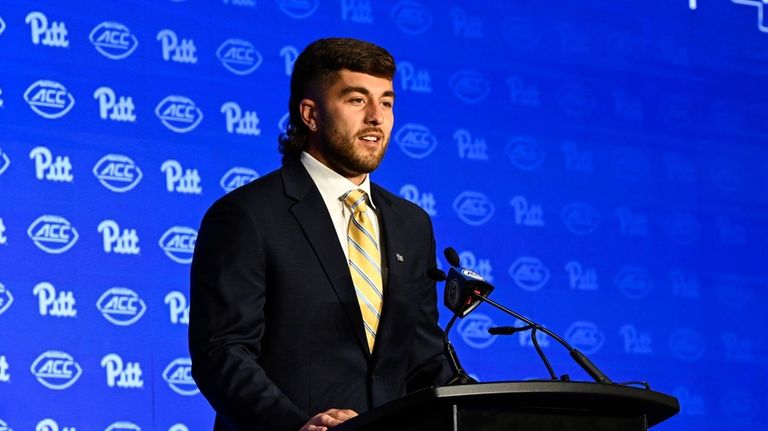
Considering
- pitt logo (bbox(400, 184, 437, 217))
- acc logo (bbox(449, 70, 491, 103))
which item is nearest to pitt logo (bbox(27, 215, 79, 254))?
pitt logo (bbox(400, 184, 437, 217))

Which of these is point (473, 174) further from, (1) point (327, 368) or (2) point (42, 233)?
(1) point (327, 368)

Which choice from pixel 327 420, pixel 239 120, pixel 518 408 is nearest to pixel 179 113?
pixel 239 120

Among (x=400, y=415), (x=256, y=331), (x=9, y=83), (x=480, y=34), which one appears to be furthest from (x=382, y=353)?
(x=480, y=34)

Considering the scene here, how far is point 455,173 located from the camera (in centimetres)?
474

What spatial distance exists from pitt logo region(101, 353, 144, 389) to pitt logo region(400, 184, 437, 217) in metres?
1.25

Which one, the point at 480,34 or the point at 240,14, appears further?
the point at 480,34

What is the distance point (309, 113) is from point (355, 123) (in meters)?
0.17

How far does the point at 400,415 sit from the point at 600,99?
3314 mm

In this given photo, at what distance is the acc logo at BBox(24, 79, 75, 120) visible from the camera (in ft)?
13.3

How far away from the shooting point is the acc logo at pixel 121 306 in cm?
404

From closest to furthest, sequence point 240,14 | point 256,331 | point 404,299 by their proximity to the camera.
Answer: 1. point 256,331
2. point 404,299
3. point 240,14

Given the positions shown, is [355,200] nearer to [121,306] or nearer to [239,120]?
[121,306]

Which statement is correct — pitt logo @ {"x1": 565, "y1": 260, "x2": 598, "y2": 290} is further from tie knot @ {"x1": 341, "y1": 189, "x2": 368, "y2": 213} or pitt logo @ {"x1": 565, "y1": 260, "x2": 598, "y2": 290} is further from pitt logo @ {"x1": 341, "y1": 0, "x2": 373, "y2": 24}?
tie knot @ {"x1": 341, "y1": 189, "x2": 368, "y2": 213}

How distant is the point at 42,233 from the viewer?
402 cm
